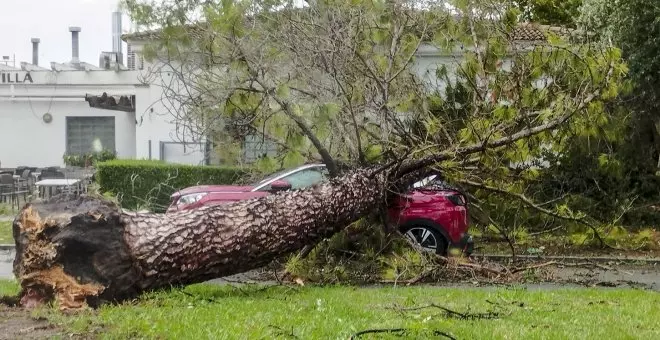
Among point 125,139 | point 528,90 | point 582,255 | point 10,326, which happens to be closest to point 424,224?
point 528,90

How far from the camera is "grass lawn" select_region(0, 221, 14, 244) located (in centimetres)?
1576

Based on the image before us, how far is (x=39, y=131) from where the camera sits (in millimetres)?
29094

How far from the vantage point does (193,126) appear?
12336mm

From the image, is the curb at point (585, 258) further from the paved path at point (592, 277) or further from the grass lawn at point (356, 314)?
the grass lawn at point (356, 314)

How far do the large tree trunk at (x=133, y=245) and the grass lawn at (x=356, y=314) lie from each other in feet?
0.80

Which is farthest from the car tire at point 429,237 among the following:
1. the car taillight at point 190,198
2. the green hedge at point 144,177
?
the green hedge at point 144,177

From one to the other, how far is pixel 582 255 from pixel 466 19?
4729 millimetres

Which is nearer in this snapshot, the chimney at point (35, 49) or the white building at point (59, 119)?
the white building at point (59, 119)

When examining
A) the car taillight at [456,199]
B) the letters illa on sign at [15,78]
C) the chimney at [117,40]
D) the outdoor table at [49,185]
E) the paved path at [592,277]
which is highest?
the chimney at [117,40]

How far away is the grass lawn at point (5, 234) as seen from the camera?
15.8m

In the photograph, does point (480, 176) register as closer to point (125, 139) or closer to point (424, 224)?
point (424, 224)

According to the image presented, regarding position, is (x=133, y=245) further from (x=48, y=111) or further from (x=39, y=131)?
(x=39, y=131)

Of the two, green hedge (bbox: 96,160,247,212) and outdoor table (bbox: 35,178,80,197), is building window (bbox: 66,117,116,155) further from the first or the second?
green hedge (bbox: 96,160,247,212)

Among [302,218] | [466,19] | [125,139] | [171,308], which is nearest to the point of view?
[171,308]
